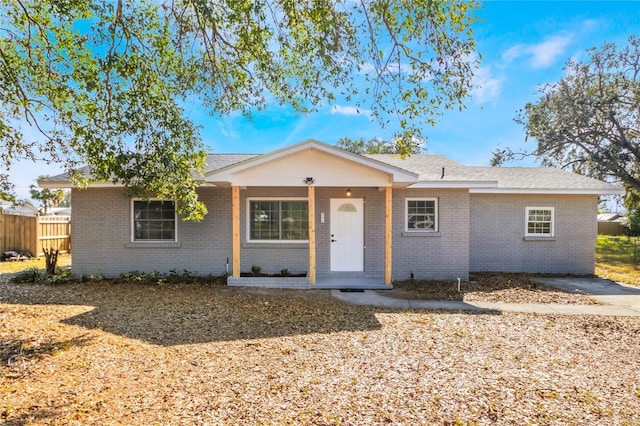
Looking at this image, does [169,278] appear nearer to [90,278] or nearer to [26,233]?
[90,278]

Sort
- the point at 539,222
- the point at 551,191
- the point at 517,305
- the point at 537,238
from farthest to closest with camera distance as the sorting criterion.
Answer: the point at 539,222
the point at 537,238
the point at 551,191
the point at 517,305

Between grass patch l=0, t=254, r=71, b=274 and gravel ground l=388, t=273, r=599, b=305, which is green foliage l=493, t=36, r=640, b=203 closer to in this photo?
gravel ground l=388, t=273, r=599, b=305

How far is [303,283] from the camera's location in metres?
9.53

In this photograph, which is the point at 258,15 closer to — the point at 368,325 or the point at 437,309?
the point at 368,325

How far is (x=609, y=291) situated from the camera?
9.85m

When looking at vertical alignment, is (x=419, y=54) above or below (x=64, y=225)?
above

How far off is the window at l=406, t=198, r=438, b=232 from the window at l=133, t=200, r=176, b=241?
22.6 ft

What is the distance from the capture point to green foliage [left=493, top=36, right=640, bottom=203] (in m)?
19.4

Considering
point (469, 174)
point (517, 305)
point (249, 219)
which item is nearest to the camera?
point (517, 305)

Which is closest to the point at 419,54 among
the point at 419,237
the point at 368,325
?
the point at 368,325

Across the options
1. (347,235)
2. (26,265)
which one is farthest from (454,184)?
(26,265)

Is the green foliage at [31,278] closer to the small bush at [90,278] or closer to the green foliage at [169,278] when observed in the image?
the small bush at [90,278]

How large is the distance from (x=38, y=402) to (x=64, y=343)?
1.85 meters

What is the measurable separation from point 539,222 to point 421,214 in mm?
4799
